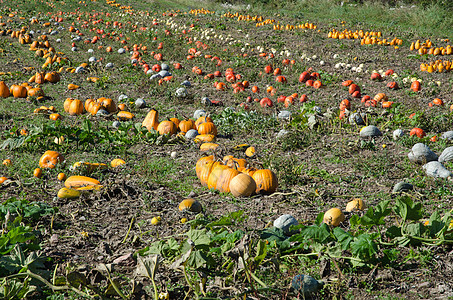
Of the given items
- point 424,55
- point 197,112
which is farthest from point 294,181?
point 424,55

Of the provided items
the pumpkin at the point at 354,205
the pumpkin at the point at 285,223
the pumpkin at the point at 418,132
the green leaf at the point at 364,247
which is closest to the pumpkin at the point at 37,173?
the pumpkin at the point at 285,223

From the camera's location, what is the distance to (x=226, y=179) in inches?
173

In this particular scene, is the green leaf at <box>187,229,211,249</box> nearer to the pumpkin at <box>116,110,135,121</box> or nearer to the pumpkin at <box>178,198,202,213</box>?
the pumpkin at <box>178,198,202,213</box>

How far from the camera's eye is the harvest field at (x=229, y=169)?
2.66 m

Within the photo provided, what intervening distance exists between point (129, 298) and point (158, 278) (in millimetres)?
317

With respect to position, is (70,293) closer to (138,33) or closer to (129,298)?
(129,298)

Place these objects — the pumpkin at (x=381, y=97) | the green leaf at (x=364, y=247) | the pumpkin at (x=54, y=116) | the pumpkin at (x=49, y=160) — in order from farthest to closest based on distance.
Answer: the pumpkin at (x=381, y=97) → the pumpkin at (x=54, y=116) → the pumpkin at (x=49, y=160) → the green leaf at (x=364, y=247)

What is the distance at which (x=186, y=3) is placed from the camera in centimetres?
2661

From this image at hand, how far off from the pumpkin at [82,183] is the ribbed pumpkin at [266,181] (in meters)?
1.79

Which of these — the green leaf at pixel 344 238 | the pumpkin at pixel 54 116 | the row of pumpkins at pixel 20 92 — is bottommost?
the pumpkin at pixel 54 116

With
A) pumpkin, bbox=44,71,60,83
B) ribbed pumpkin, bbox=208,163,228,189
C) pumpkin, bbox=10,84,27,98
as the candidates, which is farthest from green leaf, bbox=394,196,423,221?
pumpkin, bbox=44,71,60,83

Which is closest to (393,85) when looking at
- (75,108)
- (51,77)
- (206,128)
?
(206,128)

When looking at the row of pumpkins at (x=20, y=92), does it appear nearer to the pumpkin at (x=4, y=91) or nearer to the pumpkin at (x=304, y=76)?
the pumpkin at (x=4, y=91)

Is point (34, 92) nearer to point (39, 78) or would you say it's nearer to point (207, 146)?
point (39, 78)
